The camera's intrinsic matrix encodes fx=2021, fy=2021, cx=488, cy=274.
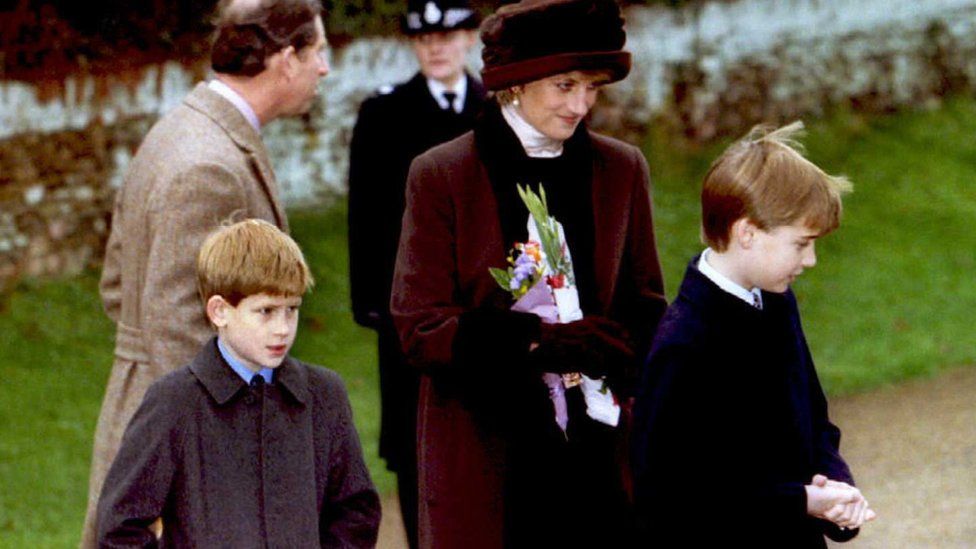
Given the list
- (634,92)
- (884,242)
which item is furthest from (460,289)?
(634,92)

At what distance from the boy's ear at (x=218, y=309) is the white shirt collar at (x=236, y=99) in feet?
2.99

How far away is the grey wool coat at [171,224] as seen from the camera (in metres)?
4.73

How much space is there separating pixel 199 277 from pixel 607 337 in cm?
103

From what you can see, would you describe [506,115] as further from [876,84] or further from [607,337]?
[876,84]

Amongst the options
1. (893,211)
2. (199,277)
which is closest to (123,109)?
(893,211)

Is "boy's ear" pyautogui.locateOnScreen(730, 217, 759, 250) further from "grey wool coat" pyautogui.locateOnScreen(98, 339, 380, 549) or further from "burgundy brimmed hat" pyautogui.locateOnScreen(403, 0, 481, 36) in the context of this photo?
"burgundy brimmed hat" pyautogui.locateOnScreen(403, 0, 481, 36)

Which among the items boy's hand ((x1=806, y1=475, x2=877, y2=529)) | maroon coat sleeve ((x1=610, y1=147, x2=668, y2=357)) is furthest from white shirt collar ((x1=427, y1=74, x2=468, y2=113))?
boy's hand ((x1=806, y1=475, x2=877, y2=529))

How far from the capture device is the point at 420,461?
5137 millimetres

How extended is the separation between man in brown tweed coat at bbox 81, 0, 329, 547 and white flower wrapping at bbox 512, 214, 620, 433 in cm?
66

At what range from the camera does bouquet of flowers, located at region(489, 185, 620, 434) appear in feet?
16.1

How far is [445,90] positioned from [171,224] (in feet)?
7.52

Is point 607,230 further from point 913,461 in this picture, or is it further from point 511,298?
point 913,461

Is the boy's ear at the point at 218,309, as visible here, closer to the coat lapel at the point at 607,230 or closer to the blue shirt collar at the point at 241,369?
the blue shirt collar at the point at 241,369

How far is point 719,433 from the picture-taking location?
428 centimetres
